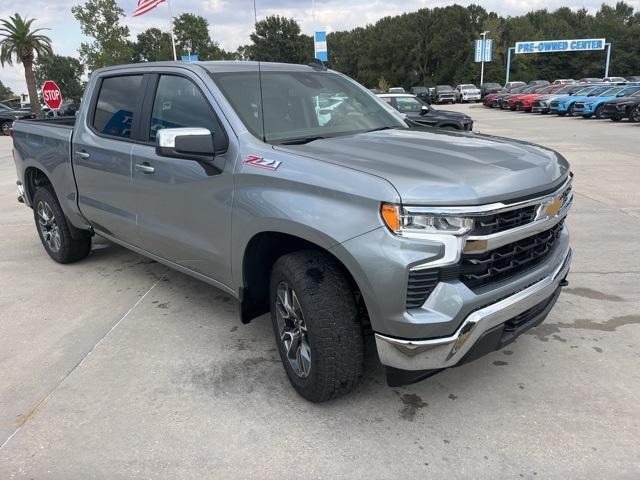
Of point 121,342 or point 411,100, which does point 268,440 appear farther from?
point 411,100

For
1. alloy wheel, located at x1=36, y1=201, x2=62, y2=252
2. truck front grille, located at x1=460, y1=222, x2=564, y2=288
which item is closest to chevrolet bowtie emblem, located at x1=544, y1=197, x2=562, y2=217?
truck front grille, located at x1=460, y1=222, x2=564, y2=288

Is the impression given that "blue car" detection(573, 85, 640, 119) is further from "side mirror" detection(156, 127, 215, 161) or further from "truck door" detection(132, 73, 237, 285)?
"side mirror" detection(156, 127, 215, 161)

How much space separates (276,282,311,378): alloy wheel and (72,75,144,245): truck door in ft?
5.33

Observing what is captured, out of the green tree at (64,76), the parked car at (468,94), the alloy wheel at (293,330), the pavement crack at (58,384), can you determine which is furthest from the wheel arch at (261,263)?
the green tree at (64,76)

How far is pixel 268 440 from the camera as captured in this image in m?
2.77

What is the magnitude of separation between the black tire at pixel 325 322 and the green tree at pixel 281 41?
5756 cm

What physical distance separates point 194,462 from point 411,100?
44.7 feet

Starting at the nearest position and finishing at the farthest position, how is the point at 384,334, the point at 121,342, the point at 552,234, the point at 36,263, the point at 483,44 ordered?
the point at 384,334 < the point at 552,234 < the point at 121,342 < the point at 36,263 < the point at 483,44

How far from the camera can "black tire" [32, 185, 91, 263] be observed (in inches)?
209

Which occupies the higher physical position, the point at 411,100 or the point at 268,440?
the point at 411,100

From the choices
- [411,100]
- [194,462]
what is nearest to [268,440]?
[194,462]

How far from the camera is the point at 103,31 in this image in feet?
173

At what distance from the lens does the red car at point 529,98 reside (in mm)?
31375

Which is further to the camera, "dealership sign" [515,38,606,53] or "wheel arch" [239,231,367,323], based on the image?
"dealership sign" [515,38,606,53]
